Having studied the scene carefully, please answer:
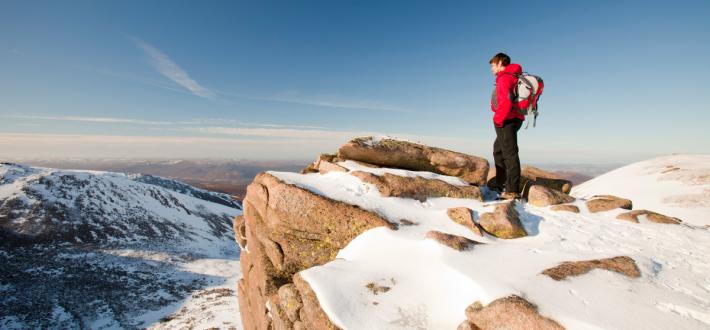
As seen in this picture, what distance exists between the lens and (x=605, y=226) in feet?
29.8

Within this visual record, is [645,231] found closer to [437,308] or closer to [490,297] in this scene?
[490,297]

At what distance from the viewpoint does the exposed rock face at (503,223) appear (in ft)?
28.3

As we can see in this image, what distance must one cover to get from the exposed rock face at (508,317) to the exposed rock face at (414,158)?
954 cm

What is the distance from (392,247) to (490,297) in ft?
10.5

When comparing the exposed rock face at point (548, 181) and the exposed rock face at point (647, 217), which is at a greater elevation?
the exposed rock face at point (548, 181)

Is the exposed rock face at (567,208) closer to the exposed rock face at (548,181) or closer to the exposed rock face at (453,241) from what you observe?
the exposed rock face at (548,181)

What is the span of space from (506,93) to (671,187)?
28.8m

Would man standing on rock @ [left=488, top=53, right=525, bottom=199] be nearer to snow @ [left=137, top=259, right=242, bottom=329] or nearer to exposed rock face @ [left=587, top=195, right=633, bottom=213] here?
exposed rock face @ [left=587, top=195, right=633, bottom=213]

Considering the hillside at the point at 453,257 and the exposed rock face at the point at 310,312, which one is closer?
the hillside at the point at 453,257

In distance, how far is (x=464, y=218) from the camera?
931 cm

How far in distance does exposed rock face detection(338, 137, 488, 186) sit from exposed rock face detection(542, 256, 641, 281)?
7.79 metres

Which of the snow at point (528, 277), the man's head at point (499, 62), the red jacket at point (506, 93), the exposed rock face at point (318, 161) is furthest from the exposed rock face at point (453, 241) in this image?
the exposed rock face at point (318, 161)

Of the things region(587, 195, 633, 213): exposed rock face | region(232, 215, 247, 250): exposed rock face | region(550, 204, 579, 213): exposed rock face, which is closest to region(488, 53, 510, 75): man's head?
region(550, 204, 579, 213): exposed rock face

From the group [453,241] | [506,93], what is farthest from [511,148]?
[453,241]
